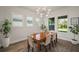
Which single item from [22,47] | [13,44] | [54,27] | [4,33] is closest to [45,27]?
[54,27]

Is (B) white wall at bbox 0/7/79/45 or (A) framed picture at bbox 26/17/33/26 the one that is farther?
(A) framed picture at bbox 26/17/33/26

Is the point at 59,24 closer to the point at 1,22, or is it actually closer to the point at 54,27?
the point at 54,27

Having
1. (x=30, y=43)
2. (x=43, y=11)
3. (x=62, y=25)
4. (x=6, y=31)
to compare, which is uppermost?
(x=43, y=11)

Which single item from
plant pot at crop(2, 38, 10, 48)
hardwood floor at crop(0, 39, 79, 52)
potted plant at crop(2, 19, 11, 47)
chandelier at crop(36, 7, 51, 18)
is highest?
chandelier at crop(36, 7, 51, 18)

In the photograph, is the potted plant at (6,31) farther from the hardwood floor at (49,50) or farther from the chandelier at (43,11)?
the chandelier at (43,11)

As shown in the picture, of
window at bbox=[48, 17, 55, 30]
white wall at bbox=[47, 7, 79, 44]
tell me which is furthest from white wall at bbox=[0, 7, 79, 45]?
window at bbox=[48, 17, 55, 30]

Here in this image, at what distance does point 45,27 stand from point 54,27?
27 cm

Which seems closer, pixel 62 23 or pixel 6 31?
pixel 6 31

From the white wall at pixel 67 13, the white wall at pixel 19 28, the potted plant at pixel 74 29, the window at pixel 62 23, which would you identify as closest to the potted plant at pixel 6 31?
the white wall at pixel 19 28

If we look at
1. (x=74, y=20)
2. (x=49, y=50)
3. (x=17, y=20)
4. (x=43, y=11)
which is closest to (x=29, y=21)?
(x=17, y=20)

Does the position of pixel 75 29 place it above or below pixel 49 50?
above

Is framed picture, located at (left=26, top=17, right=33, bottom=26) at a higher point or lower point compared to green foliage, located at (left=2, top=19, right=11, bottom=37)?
higher

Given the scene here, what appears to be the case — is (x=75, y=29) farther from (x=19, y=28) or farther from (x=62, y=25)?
(x=19, y=28)

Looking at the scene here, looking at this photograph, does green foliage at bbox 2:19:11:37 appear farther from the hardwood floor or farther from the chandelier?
the chandelier
